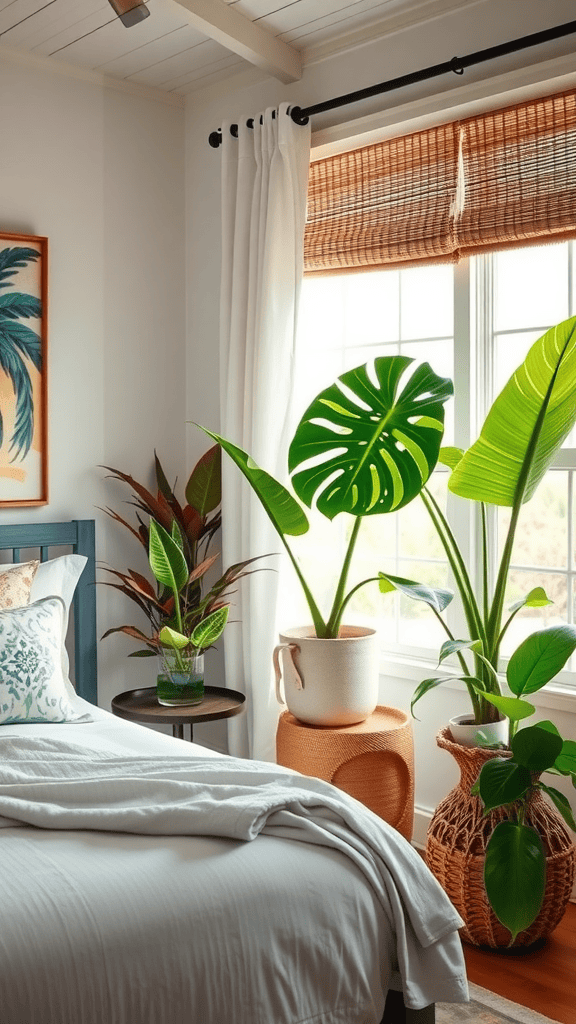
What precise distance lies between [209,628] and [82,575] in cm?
61

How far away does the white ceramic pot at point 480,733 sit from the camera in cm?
274

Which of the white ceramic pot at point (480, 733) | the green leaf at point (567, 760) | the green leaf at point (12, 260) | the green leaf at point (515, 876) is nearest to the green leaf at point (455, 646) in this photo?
the white ceramic pot at point (480, 733)

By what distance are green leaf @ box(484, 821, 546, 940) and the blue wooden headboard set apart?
1671mm

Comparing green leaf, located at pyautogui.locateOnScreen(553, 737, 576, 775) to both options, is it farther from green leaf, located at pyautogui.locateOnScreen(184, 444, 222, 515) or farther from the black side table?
green leaf, located at pyautogui.locateOnScreen(184, 444, 222, 515)

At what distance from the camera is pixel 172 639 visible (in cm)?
325

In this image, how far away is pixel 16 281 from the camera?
3588 mm

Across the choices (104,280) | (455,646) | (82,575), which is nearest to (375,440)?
(455,646)

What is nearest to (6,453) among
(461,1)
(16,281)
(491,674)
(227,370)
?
(16,281)

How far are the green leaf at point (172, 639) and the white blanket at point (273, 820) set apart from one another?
114 centimetres

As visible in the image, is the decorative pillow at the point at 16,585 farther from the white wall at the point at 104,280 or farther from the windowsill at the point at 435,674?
the windowsill at the point at 435,674

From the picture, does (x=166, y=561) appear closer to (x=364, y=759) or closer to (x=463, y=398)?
(x=364, y=759)

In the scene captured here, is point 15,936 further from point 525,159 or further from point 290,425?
point 525,159

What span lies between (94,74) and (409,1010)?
3.39 m

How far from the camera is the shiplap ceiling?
3191 mm
